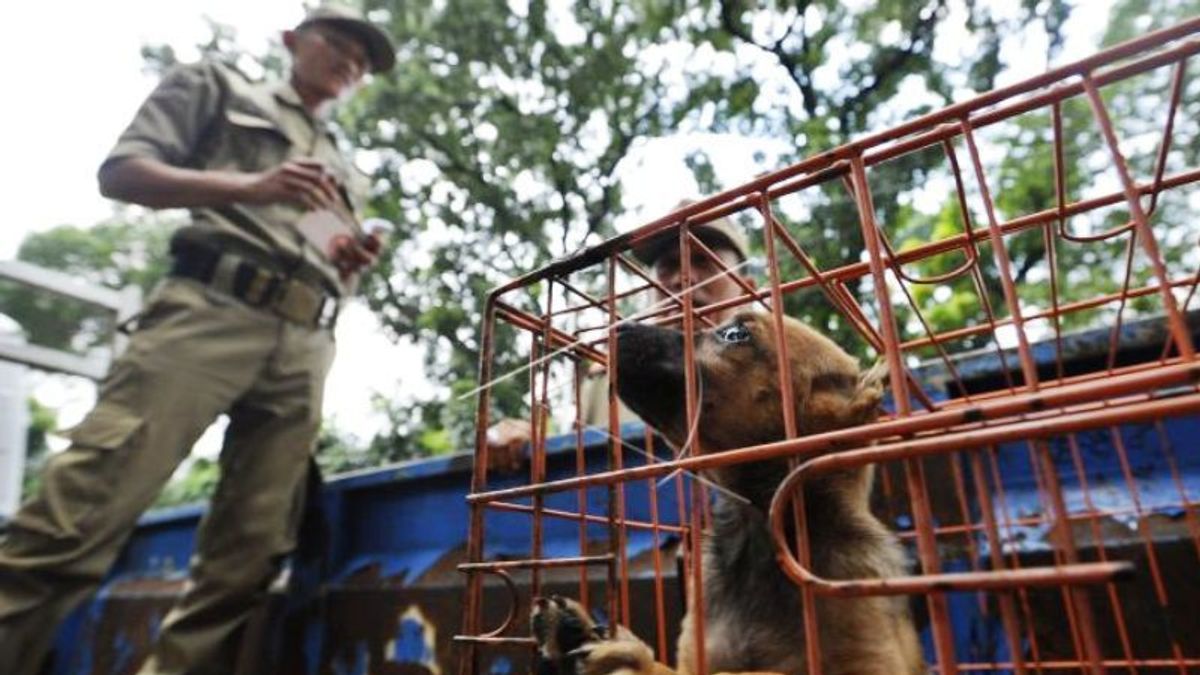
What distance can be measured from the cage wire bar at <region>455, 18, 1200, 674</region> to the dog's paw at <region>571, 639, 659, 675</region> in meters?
0.08

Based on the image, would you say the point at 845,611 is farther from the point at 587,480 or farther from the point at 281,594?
the point at 281,594

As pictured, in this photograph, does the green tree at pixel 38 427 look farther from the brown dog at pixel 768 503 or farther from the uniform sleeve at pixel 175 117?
the brown dog at pixel 768 503

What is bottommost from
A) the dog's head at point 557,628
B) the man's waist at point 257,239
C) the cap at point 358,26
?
the dog's head at point 557,628

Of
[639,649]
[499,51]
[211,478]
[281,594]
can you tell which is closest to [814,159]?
[639,649]

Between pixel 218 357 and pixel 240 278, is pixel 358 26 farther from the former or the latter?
pixel 218 357

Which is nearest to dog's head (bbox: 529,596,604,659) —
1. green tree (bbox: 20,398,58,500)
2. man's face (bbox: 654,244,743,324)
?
man's face (bbox: 654,244,743,324)

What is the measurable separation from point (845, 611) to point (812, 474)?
1136 mm

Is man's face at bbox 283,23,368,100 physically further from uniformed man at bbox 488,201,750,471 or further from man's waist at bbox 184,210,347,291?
uniformed man at bbox 488,201,750,471

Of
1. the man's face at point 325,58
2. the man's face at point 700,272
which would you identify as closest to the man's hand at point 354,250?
the man's face at point 325,58

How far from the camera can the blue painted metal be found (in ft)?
7.72

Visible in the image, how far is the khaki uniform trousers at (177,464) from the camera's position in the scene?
2.60m

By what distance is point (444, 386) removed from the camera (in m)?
10.8

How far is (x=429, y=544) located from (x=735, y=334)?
7.81ft

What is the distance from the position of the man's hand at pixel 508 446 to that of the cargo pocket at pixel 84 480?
148 cm
